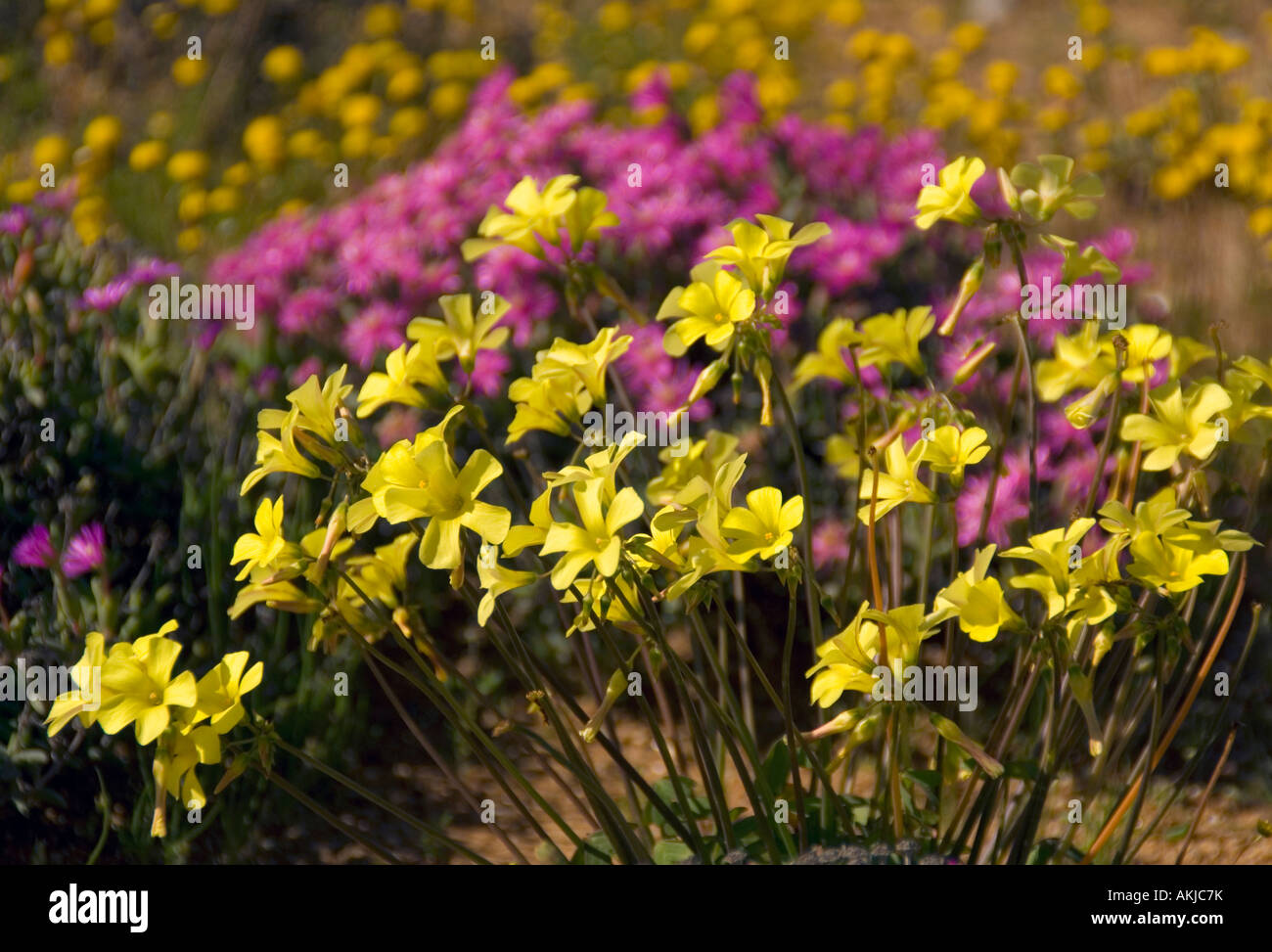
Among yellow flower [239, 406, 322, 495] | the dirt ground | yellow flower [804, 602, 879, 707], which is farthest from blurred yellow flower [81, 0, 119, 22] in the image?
yellow flower [804, 602, 879, 707]

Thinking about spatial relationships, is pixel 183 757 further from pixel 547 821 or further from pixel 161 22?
pixel 161 22

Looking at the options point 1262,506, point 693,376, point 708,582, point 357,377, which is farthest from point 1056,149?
point 708,582

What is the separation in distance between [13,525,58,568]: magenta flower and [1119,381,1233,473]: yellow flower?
5.82ft

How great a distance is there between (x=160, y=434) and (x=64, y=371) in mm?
261

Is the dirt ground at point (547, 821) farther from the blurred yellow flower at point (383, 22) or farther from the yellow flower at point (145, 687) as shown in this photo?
the blurred yellow flower at point (383, 22)

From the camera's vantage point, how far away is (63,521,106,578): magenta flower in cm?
218

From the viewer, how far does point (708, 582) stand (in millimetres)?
1466

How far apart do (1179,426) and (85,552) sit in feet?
5.91

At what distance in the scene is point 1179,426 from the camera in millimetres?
1672

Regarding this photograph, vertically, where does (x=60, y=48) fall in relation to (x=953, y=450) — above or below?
above

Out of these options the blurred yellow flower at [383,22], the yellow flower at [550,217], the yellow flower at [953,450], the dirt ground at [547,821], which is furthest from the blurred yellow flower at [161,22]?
the yellow flower at [953,450]

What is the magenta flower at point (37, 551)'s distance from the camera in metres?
2.16

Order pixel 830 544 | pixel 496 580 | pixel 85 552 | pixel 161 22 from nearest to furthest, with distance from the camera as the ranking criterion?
1. pixel 496 580
2. pixel 85 552
3. pixel 830 544
4. pixel 161 22

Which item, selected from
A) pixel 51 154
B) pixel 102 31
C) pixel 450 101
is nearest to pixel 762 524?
pixel 51 154
